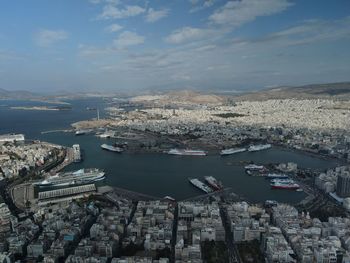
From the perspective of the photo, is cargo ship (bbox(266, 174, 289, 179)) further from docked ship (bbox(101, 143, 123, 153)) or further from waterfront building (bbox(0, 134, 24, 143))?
waterfront building (bbox(0, 134, 24, 143))

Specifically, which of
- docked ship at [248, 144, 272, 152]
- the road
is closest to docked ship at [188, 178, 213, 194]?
the road

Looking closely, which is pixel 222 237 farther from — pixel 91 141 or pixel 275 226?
pixel 91 141

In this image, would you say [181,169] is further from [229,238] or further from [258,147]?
[229,238]

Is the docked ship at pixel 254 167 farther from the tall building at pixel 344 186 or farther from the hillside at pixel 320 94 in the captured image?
the hillside at pixel 320 94

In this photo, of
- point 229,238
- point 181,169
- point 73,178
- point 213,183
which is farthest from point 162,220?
point 181,169

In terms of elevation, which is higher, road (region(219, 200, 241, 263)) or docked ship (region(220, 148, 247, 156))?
docked ship (region(220, 148, 247, 156))
